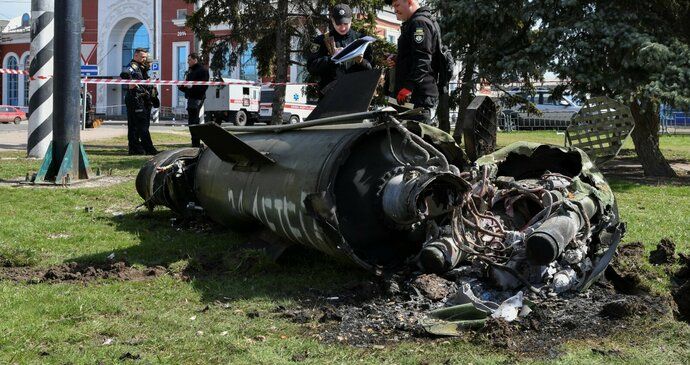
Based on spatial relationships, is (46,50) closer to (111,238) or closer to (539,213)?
(111,238)

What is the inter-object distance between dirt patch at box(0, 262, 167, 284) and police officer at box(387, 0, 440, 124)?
2.31 meters

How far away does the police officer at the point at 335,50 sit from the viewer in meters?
→ 7.13

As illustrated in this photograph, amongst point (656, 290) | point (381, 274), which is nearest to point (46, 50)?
point (381, 274)

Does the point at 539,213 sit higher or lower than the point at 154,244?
higher

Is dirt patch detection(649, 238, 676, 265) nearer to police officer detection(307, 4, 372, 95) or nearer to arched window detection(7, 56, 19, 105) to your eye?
police officer detection(307, 4, 372, 95)

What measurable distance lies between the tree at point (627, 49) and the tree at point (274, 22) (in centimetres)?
673

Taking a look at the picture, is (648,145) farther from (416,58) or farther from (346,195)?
(346,195)

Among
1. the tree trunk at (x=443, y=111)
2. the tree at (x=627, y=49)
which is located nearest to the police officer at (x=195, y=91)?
the tree trunk at (x=443, y=111)

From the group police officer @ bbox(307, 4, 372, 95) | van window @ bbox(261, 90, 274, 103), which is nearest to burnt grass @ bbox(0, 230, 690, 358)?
police officer @ bbox(307, 4, 372, 95)

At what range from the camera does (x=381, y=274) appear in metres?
4.64

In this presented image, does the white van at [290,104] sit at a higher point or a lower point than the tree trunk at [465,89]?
lower

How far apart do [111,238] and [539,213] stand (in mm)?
3409

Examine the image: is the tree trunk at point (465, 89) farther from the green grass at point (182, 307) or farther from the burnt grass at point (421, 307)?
the burnt grass at point (421, 307)

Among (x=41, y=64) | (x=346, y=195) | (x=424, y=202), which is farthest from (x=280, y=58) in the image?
(x=424, y=202)
